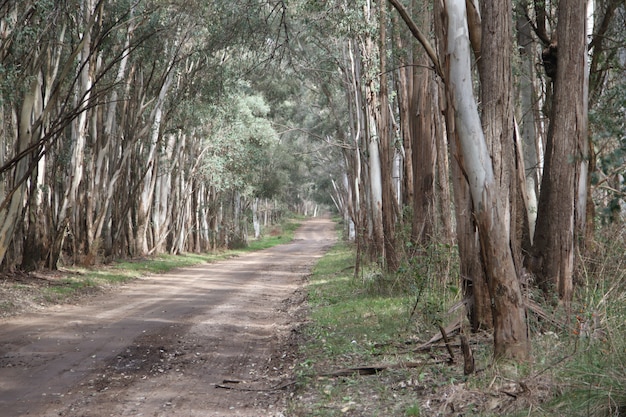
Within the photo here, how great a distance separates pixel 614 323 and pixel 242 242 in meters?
43.5

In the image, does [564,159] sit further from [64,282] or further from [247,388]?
[64,282]

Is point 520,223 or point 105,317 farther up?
point 520,223

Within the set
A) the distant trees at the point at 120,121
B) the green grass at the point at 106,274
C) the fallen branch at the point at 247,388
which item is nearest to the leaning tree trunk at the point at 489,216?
the fallen branch at the point at 247,388

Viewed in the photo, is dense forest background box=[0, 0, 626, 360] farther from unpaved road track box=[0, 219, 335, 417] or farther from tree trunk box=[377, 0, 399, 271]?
unpaved road track box=[0, 219, 335, 417]

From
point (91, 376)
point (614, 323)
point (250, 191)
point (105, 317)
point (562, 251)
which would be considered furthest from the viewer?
point (250, 191)

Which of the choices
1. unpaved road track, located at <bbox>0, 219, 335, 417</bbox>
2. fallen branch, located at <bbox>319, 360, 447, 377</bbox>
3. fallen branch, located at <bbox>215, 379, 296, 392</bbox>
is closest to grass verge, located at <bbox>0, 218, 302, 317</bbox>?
unpaved road track, located at <bbox>0, 219, 335, 417</bbox>

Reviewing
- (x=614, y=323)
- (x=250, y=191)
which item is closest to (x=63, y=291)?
(x=614, y=323)

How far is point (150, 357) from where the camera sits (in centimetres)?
880

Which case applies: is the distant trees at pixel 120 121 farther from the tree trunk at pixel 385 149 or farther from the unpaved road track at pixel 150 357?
the unpaved road track at pixel 150 357

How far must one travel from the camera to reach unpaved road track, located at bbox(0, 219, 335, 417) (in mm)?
6574

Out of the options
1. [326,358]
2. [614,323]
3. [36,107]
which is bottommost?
[326,358]

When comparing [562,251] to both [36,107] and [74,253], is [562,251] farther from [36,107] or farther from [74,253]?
[74,253]

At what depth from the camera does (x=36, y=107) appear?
16438mm

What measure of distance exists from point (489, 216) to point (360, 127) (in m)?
18.6
